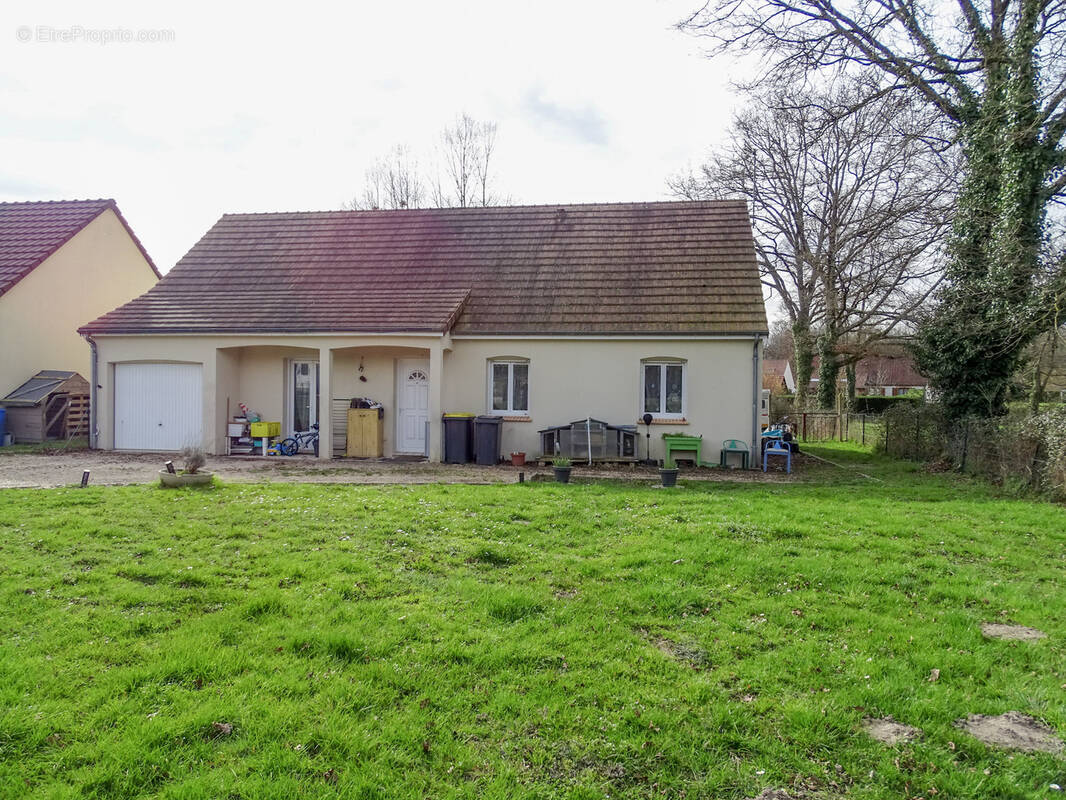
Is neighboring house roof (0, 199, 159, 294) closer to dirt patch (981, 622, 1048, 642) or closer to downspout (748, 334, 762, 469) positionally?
downspout (748, 334, 762, 469)

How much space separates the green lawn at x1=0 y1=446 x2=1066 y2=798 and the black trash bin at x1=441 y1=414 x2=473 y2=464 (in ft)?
21.1

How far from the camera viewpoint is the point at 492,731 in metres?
3.67

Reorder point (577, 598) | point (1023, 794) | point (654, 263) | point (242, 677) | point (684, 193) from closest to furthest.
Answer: point (1023, 794) < point (242, 677) < point (577, 598) < point (654, 263) < point (684, 193)

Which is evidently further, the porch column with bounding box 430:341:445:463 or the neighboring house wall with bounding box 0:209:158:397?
the neighboring house wall with bounding box 0:209:158:397

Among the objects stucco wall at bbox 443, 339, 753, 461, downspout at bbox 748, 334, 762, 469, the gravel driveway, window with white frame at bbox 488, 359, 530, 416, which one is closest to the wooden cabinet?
the gravel driveway

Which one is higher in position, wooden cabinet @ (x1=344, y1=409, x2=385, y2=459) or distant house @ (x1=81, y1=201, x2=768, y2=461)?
distant house @ (x1=81, y1=201, x2=768, y2=461)

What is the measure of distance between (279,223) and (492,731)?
61.2 ft

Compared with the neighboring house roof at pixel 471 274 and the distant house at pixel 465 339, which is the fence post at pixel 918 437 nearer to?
the distant house at pixel 465 339

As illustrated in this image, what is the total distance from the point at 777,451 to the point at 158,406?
46.8 feet

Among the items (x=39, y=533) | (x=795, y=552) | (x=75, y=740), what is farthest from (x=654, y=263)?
(x=75, y=740)

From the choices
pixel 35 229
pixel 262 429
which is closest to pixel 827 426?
pixel 262 429

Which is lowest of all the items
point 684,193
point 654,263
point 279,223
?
point 654,263

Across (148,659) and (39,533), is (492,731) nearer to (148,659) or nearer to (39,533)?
(148,659)

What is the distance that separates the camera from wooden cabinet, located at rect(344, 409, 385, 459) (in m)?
15.5
